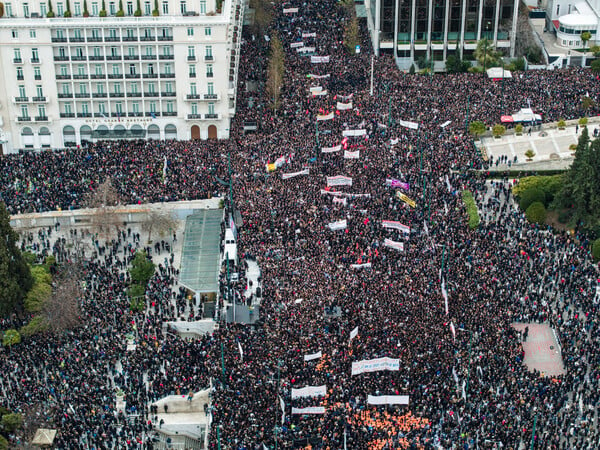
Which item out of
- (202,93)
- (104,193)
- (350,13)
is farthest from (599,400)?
(350,13)

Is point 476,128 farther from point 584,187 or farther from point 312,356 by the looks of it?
point 312,356

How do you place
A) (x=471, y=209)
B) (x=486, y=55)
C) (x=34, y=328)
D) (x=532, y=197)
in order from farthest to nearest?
(x=486, y=55)
(x=532, y=197)
(x=471, y=209)
(x=34, y=328)

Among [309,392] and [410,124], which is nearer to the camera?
[309,392]

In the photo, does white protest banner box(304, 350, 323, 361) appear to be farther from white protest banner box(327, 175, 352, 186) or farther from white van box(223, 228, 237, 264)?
white protest banner box(327, 175, 352, 186)

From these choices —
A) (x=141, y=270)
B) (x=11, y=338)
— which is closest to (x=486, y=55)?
(x=141, y=270)

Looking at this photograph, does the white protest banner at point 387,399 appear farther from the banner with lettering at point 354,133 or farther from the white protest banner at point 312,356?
the banner with lettering at point 354,133

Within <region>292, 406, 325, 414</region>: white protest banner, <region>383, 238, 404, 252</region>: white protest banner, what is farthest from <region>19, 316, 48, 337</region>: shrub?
<region>383, 238, 404, 252</region>: white protest banner
